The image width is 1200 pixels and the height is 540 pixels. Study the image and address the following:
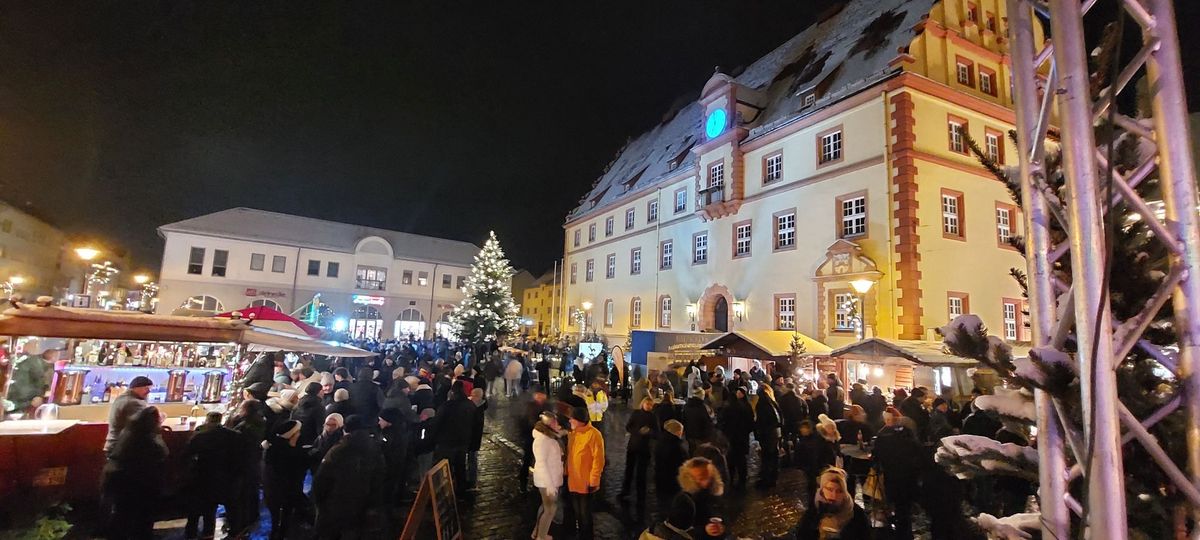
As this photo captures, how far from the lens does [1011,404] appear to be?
267 cm

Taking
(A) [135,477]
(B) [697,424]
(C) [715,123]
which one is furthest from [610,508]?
(C) [715,123]

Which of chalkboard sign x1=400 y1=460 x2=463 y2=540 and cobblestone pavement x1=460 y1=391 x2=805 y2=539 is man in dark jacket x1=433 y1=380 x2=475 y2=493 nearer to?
cobblestone pavement x1=460 y1=391 x2=805 y2=539

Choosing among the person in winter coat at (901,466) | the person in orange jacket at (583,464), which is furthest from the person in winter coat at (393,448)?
the person in winter coat at (901,466)

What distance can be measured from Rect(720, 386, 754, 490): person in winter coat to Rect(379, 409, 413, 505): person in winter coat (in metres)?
5.56

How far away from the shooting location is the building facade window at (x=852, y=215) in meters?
19.2

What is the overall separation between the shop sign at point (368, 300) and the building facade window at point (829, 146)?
37133 millimetres

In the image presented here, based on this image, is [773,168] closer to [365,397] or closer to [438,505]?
[365,397]

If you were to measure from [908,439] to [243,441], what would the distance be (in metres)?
8.09

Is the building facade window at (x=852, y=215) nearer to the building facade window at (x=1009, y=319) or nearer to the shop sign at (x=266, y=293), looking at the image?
the building facade window at (x=1009, y=319)

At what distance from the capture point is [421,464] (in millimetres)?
9430

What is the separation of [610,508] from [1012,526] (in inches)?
259

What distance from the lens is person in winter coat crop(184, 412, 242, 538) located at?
244 inches

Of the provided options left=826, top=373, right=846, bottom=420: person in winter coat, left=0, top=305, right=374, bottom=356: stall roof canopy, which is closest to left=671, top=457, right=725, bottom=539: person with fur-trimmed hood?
left=0, top=305, right=374, bottom=356: stall roof canopy

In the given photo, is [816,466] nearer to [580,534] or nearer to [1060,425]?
[580,534]
